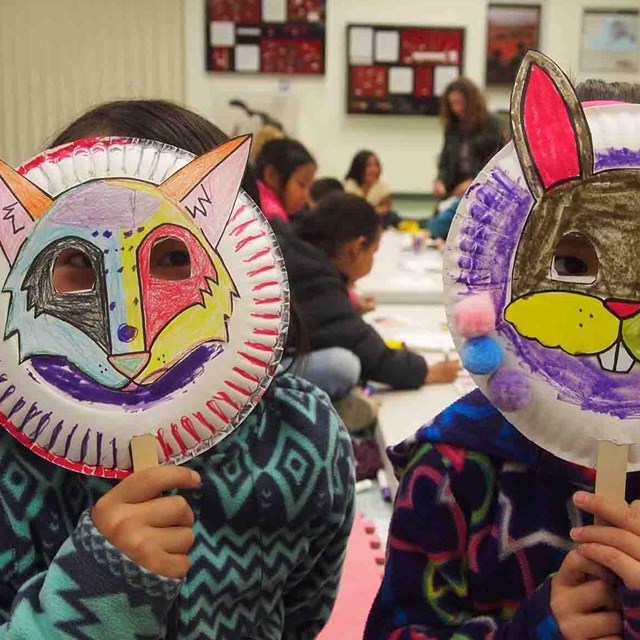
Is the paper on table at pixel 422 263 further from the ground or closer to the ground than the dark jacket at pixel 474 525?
closer to the ground

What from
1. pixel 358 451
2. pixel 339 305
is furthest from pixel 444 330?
pixel 358 451

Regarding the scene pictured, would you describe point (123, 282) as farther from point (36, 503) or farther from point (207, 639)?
point (207, 639)

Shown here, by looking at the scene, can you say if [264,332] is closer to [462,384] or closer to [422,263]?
[462,384]

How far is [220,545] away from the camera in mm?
729

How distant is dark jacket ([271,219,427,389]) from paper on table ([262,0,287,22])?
350 centimetres

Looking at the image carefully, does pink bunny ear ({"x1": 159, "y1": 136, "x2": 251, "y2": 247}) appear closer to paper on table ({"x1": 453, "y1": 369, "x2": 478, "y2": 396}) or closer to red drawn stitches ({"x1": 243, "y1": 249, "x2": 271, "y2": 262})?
red drawn stitches ({"x1": 243, "y1": 249, "x2": 271, "y2": 262})

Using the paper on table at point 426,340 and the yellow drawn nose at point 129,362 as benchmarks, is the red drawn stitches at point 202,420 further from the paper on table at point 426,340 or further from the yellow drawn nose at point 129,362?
the paper on table at point 426,340

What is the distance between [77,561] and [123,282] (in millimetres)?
197

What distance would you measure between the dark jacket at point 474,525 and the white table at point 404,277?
192 centimetres

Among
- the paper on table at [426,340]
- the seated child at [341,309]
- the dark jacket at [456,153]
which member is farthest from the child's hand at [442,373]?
the dark jacket at [456,153]

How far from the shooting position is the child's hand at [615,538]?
537 millimetres

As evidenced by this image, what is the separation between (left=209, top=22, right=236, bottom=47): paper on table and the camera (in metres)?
5.09

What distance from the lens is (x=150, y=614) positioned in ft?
2.01

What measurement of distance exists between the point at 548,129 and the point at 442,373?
1.31m
